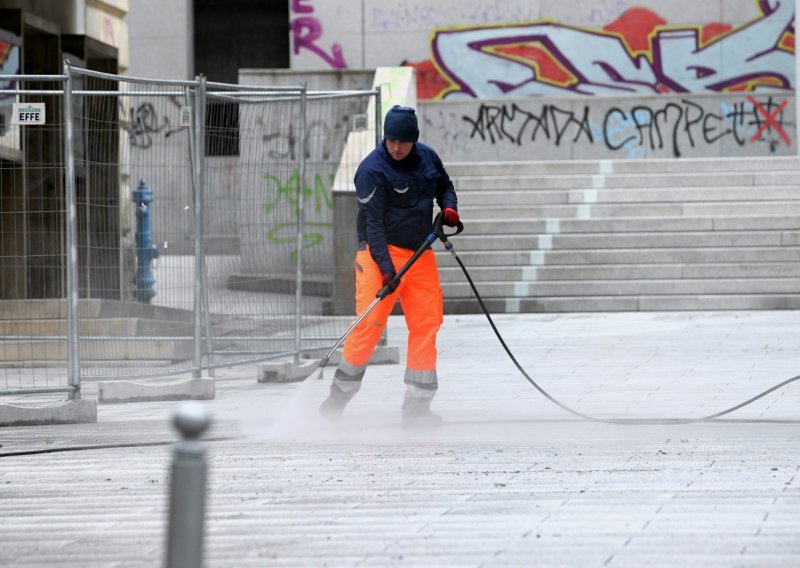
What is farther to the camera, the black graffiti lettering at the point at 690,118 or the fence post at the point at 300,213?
the black graffiti lettering at the point at 690,118

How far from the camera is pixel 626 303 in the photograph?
1568 centimetres

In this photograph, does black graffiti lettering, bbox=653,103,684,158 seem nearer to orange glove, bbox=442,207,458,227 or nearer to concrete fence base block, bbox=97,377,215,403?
concrete fence base block, bbox=97,377,215,403

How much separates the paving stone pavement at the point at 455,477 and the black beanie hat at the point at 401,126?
5.06 feet

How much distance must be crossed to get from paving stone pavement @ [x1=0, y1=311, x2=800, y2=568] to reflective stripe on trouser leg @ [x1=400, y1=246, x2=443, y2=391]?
319mm

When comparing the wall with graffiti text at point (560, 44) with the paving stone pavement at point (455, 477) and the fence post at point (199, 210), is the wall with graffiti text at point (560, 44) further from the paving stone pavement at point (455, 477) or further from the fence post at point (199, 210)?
the fence post at point (199, 210)

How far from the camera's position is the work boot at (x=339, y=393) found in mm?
8312

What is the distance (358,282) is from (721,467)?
2.52m

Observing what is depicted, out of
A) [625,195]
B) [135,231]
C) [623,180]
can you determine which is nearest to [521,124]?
[623,180]

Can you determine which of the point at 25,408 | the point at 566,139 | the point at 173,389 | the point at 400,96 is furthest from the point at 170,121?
the point at 566,139

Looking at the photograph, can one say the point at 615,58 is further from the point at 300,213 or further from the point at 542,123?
the point at 300,213

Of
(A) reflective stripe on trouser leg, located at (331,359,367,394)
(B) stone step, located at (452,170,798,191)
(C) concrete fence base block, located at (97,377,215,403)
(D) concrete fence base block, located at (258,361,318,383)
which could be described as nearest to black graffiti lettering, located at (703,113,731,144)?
(B) stone step, located at (452,170,798,191)

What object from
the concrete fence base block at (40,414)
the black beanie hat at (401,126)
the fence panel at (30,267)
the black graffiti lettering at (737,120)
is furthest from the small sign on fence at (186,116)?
the black graffiti lettering at (737,120)

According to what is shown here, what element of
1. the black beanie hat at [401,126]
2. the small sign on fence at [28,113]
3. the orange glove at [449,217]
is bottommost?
the orange glove at [449,217]

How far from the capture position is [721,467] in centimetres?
652
